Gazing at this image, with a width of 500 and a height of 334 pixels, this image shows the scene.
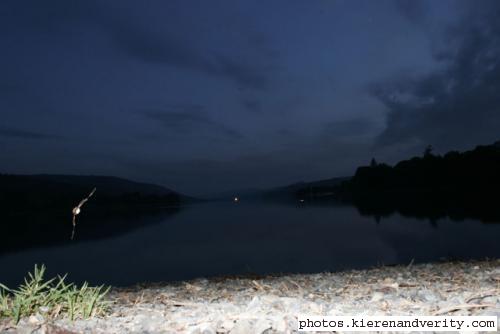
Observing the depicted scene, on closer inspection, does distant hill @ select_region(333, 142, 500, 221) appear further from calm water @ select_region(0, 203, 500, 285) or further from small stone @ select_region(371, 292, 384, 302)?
small stone @ select_region(371, 292, 384, 302)

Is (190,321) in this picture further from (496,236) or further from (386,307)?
(496,236)

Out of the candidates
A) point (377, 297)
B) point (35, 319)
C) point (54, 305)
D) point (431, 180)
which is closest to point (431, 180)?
point (431, 180)

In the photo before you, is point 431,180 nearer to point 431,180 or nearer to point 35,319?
point 431,180

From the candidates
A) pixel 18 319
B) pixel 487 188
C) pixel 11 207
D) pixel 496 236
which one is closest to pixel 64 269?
pixel 18 319

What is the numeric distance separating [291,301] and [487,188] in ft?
447

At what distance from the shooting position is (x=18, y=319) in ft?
14.0

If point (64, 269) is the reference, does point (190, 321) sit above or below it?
above

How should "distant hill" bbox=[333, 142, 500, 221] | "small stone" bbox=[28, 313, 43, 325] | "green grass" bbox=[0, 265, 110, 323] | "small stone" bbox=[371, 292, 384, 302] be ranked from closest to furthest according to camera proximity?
"small stone" bbox=[28, 313, 43, 325]
"green grass" bbox=[0, 265, 110, 323]
"small stone" bbox=[371, 292, 384, 302]
"distant hill" bbox=[333, 142, 500, 221]

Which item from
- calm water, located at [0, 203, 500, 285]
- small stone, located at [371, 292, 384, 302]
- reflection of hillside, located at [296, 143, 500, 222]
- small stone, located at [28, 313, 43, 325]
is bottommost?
calm water, located at [0, 203, 500, 285]

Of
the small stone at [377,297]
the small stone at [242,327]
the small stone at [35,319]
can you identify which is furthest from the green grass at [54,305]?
the small stone at [377,297]

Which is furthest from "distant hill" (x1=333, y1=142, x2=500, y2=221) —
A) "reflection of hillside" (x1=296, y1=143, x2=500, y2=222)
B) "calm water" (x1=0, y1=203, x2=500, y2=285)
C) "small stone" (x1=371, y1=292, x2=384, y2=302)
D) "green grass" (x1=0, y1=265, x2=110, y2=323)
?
"green grass" (x1=0, y1=265, x2=110, y2=323)

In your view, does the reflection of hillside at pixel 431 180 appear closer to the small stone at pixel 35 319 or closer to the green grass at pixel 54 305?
the green grass at pixel 54 305

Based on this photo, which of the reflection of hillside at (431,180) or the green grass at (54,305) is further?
the reflection of hillside at (431,180)

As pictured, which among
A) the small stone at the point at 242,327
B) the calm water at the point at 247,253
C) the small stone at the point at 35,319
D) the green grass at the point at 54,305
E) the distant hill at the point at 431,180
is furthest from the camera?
the distant hill at the point at 431,180
